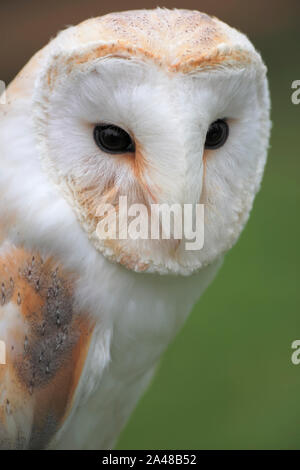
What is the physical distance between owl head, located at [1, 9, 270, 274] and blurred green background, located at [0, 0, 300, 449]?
1.37 meters

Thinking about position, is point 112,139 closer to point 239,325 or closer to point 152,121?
point 152,121

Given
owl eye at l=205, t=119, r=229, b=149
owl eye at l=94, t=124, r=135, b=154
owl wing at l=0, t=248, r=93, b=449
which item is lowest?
owl wing at l=0, t=248, r=93, b=449

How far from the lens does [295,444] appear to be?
7.56ft

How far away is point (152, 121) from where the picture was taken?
1010mm

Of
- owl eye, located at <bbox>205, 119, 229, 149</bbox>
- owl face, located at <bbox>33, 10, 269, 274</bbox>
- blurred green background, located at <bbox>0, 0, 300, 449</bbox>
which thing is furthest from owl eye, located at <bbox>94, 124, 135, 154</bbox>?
blurred green background, located at <bbox>0, 0, 300, 449</bbox>

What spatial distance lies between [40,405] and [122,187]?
0.45m

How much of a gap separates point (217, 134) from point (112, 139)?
0.62ft

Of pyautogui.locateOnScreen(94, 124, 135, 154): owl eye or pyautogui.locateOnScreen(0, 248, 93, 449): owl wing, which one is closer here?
pyautogui.locateOnScreen(94, 124, 135, 154): owl eye

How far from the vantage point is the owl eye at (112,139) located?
1061mm

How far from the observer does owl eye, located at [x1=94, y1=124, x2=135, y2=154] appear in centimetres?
106

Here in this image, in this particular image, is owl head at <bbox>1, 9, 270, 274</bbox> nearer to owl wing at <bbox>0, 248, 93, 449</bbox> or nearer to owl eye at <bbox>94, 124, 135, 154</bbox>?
owl eye at <bbox>94, 124, 135, 154</bbox>

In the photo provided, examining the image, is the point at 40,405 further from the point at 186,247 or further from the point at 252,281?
the point at 252,281

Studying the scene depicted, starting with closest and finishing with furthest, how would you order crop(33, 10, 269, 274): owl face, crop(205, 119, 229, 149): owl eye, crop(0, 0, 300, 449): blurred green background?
crop(33, 10, 269, 274): owl face < crop(205, 119, 229, 149): owl eye < crop(0, 0, 300, 449): blurred green background

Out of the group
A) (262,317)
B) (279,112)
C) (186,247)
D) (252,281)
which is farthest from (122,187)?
(279,112)
